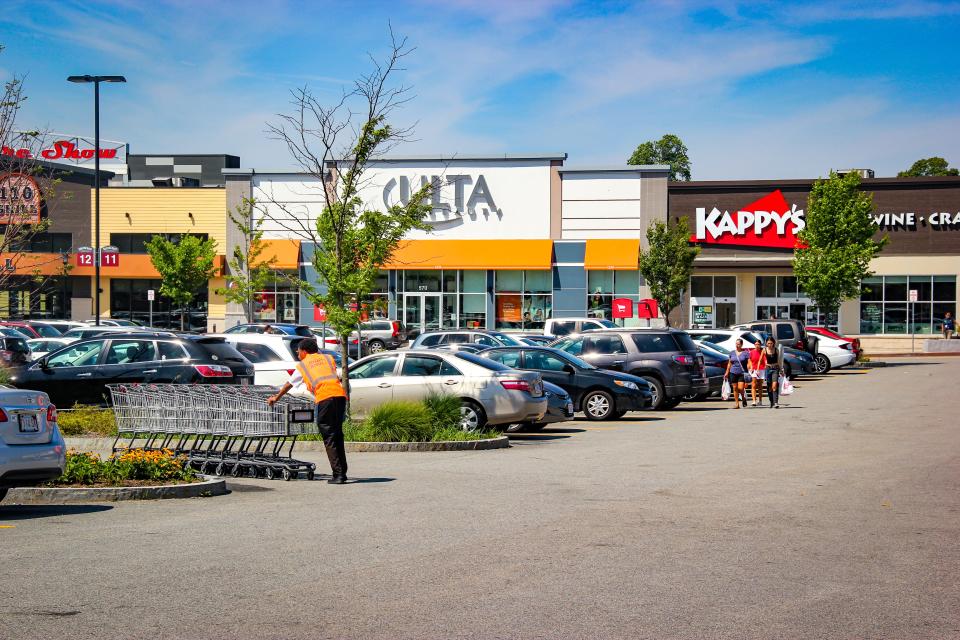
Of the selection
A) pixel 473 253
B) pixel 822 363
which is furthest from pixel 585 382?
pixel 473 253

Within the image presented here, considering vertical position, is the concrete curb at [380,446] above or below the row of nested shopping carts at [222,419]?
below

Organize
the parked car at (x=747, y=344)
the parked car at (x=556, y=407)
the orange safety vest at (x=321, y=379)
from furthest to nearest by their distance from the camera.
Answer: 1. the parked car at (x=747, y=344)
2. the parked car at (x=556, y=407)
3. the orange safety vest at (x=321, y=379)

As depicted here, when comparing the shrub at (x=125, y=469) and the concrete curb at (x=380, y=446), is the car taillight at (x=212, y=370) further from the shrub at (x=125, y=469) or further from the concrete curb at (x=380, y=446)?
the shrub at (x=125, y=469)

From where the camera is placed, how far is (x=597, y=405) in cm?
2338

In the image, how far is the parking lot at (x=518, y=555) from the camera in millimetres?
6586

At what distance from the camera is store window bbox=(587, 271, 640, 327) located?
5653cm

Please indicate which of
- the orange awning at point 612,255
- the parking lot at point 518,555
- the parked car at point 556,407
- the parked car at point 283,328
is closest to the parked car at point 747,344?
the parked car at point 556,407

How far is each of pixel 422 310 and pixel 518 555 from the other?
166 feet

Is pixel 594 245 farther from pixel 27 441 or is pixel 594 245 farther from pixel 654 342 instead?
pixel 27 441

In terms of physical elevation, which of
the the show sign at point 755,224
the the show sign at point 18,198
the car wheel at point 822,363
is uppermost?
the the show sign at point 755,224

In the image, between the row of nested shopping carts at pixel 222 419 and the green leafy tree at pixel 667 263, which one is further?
the green leafy tree at pixel 667 263

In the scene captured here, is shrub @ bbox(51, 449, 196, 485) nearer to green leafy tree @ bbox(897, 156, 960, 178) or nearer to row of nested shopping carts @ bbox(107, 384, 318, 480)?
row of nested shopping carts @ bbox(107, 384, 318, 480)

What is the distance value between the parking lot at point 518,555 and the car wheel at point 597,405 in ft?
25.1

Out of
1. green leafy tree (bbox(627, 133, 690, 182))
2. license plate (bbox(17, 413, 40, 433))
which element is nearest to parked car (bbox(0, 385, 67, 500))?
license plate (bbox(17, 413, 40, 433))
